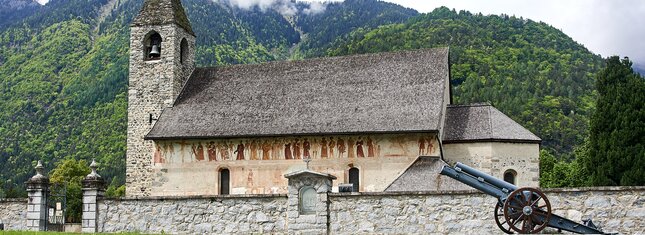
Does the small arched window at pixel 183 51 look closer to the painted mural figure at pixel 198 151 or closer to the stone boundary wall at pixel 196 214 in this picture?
the painted mural figure at pixel 198 151

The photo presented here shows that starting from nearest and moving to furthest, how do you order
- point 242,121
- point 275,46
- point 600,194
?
point 600,194, point 242,121, point 275,46

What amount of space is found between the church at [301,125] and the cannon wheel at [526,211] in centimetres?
1000

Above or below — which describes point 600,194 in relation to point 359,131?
below

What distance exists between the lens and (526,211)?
2000 centimetres

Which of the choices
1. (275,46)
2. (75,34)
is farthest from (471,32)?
(275,46)

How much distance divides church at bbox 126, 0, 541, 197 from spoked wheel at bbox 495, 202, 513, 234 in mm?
8796

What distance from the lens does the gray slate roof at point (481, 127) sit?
34.0 metres

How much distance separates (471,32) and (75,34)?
74502 millimetres

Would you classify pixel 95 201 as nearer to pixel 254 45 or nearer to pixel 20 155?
pixel 20 155

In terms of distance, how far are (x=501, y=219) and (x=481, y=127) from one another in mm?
13509

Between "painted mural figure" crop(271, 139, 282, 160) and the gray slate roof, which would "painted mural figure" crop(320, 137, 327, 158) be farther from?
the gray slate roof

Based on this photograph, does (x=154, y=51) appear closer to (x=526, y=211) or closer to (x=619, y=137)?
(x=619, y=137)

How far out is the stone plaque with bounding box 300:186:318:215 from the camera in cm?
2291

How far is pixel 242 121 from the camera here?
36.2 m
